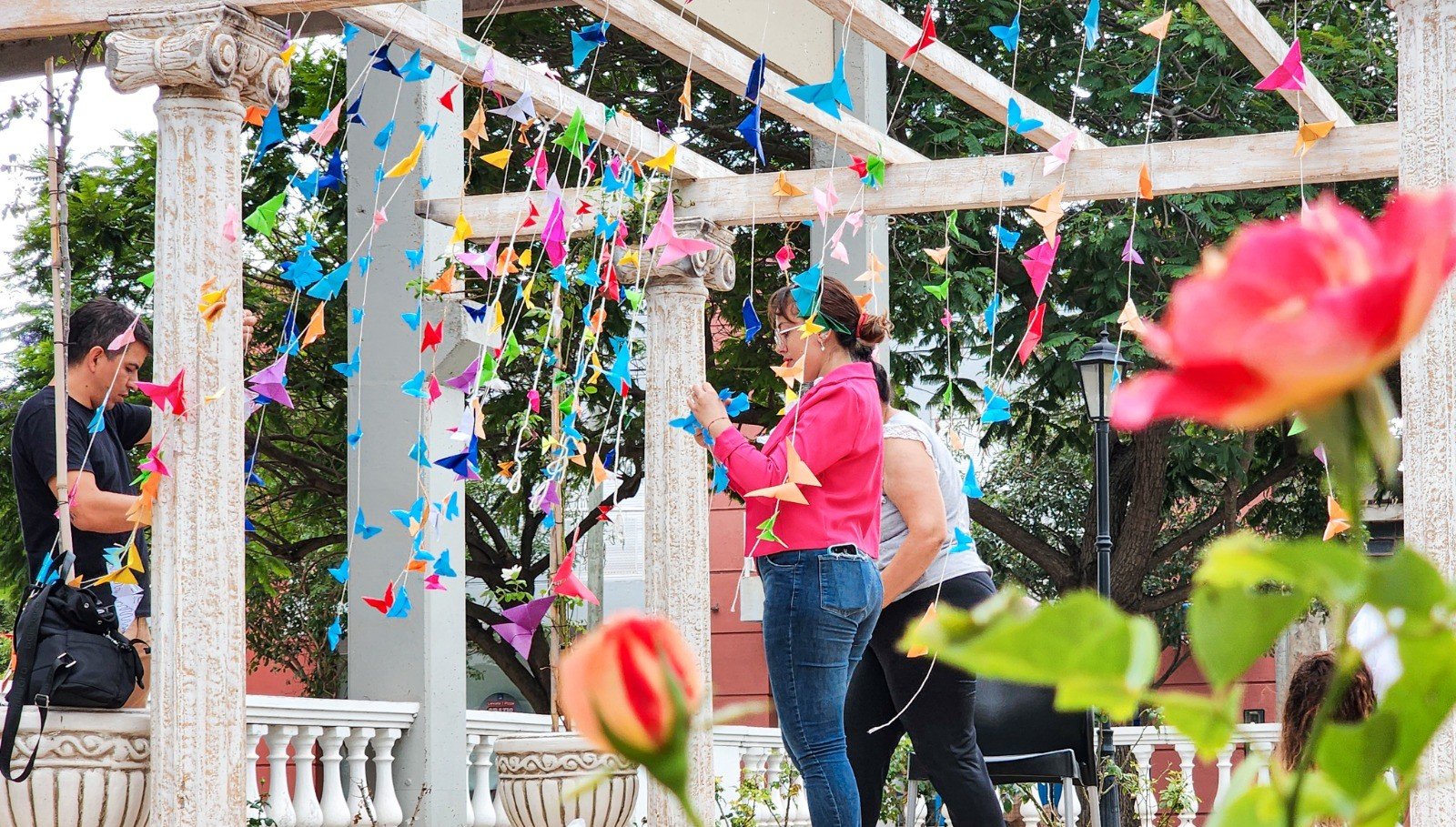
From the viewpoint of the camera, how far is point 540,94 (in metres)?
6.30

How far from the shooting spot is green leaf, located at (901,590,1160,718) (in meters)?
0.49

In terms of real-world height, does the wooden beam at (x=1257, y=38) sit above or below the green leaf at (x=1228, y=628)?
above

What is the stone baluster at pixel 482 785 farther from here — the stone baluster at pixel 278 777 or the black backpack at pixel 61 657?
the black backpack at pixel 61 657

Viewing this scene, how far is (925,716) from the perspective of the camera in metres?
4.38

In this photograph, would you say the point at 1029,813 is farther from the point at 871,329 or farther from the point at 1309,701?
the point at 1309,701

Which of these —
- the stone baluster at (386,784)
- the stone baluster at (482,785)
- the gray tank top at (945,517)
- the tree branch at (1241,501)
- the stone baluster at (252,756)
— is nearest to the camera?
the gray tank top at (945,517)

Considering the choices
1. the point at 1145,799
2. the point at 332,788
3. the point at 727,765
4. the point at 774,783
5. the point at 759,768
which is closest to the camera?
the point at 332,788

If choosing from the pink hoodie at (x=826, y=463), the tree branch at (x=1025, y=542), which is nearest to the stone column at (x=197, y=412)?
the pink hoodie at (x=826, y=463)

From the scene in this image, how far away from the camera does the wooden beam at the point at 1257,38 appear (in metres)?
5.28

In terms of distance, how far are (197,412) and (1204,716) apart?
4.14 meters

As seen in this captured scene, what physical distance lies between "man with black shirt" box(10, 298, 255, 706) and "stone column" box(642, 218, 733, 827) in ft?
8.41

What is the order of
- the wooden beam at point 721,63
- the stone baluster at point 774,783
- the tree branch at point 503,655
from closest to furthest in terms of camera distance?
the wooden beam at point 721,63, the stone baluster at point 774,783, the tree branch at point 503,655

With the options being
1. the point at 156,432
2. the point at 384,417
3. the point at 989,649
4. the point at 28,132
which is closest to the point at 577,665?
the point at 989,649

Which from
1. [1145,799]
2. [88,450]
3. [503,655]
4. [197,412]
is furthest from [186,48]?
[503,655]
